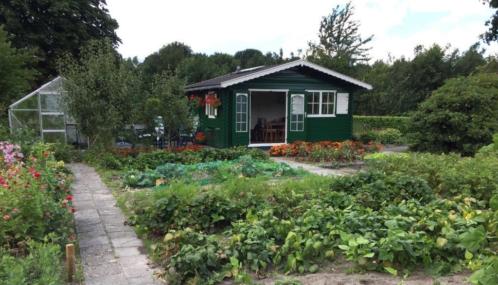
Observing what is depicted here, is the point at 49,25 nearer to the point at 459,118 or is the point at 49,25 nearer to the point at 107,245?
the point at 459,118

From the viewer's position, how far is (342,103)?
1627cm

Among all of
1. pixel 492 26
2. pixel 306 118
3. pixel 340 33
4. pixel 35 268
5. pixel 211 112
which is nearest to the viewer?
pixel 35 268

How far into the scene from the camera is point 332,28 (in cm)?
4162

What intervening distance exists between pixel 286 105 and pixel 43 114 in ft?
26.7

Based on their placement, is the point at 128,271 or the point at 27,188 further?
the point at 27,188

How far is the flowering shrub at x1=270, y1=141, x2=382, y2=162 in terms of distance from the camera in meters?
11.2

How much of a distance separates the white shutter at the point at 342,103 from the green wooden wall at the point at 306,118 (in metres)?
0.15

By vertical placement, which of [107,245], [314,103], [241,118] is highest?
[314,103]

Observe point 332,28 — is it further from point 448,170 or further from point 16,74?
point 448,170

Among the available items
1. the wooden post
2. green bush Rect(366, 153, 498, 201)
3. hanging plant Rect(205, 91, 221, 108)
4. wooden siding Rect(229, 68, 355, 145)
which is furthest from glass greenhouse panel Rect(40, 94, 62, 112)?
the wooden post

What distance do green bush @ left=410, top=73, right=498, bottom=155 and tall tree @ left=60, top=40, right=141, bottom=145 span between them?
9.05 m

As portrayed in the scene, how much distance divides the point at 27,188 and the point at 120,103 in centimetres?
753

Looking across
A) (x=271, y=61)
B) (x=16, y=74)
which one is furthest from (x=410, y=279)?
(x=271, y=61)

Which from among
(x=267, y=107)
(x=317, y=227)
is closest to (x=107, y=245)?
(x=317, y=227)
